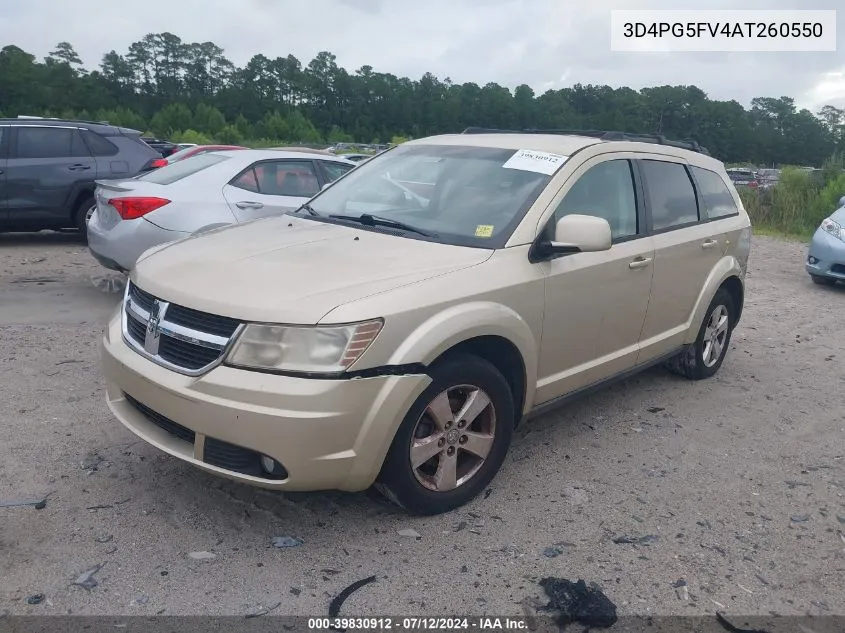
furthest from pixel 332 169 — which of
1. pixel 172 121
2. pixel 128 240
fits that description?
pixel 172 121

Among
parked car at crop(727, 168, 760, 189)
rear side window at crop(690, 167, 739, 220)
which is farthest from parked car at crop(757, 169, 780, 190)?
rear side window at crop(690, 167, 739, 220)

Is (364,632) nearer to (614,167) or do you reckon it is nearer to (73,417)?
(73,417)

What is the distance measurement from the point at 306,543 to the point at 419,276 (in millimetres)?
1228

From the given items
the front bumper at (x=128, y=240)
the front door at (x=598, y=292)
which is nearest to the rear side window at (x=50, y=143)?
the front bumper at (x=128, y=240)

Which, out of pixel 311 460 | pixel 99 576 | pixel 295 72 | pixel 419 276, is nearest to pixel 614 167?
pixel 419 276

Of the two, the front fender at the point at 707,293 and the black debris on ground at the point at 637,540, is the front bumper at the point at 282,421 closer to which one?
the black debris on ground at the point at 637,540

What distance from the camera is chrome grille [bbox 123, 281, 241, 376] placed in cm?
310

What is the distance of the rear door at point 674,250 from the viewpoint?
4.78 metres

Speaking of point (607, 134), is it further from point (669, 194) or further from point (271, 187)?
point (271, 187)

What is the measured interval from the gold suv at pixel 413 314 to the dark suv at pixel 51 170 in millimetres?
6414

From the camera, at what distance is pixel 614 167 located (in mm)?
4547

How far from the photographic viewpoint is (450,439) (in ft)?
11.5

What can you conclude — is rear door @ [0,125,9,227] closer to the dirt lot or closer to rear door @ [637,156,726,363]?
the dirt lot

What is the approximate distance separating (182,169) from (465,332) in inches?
190
